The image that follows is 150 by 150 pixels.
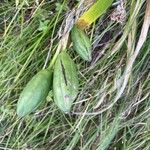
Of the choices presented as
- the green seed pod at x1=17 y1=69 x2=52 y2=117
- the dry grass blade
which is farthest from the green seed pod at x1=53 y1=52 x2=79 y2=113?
the dry grass blade

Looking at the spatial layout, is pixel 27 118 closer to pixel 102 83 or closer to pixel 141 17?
pixel 102 83

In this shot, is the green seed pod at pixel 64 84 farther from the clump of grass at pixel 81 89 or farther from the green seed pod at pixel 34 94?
the clump of grass at pixel 81 89

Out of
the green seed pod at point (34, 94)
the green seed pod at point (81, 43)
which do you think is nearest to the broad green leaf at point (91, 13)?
the green seed pod at point (81, 43)

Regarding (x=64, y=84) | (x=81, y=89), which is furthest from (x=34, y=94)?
(x=81, y=89)

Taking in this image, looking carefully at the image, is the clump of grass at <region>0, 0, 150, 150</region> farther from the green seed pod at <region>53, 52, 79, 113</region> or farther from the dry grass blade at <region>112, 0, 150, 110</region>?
the green seed pod at <region>53, 52, 79, 113</region>

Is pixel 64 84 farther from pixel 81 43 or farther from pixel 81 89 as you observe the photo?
pixel 81 89

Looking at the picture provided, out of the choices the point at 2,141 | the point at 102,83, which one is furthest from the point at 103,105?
the point at 2,141
